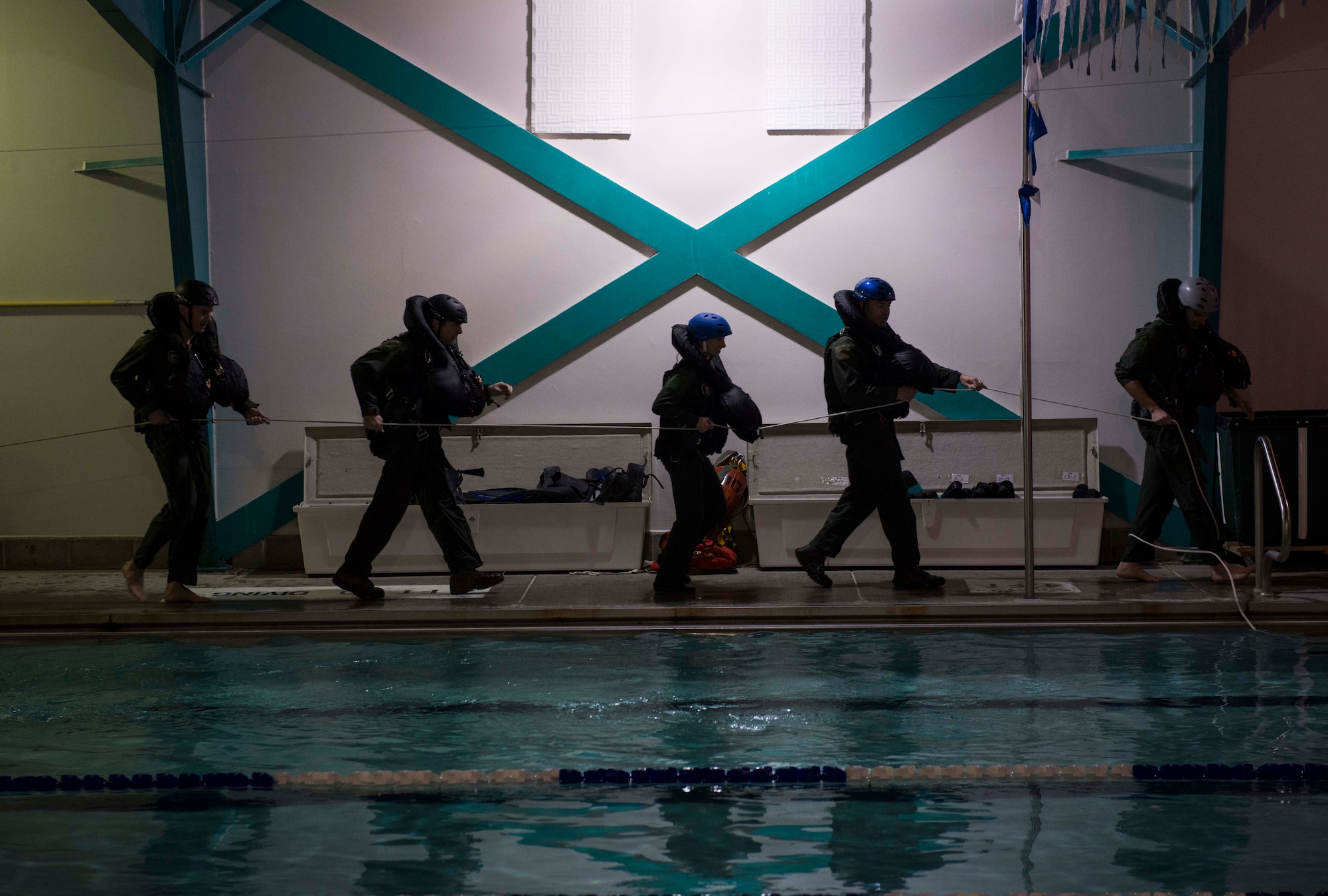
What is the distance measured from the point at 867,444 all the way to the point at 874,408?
0.80 ft

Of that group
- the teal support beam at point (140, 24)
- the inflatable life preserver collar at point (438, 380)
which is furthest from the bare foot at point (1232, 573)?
the teal support beam at point (140, 24)

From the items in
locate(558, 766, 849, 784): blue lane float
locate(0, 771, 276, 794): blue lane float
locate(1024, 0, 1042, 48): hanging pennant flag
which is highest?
locate(1024, 0, 1042, 48): hanging pennant flag

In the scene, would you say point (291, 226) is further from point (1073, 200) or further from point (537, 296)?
point (1073, 200)

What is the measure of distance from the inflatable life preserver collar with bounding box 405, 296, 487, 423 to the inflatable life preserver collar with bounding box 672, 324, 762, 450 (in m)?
1.36

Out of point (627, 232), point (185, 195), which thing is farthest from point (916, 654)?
point (185, 195)

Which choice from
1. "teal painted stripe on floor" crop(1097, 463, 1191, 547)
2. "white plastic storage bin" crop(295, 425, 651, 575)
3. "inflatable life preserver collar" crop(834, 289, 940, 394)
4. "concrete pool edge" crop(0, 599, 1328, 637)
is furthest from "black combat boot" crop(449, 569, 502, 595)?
"teal painted stripe on floor" crop(1097, 463, 1191, 547)

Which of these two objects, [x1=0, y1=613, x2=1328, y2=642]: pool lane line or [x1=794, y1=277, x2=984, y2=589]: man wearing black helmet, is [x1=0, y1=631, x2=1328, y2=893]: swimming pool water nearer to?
[x1=0, y1=613, x2=1328, y2=642]: pool lane line

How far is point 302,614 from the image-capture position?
751 cm

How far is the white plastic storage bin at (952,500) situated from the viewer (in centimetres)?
919

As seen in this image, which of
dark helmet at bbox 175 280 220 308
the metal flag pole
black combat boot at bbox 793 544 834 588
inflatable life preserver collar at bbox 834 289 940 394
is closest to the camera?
the metal flag pole

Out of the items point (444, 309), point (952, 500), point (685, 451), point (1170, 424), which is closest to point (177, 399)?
point (444, 309)

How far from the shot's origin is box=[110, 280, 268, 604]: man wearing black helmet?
24.8 ft

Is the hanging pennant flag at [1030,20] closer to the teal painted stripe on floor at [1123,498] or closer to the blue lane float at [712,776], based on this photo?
the teal painted stripe on floor at [1123,498]

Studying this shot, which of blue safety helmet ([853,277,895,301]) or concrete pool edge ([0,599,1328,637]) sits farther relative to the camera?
blue safety helmet ([853,277,895,301])
